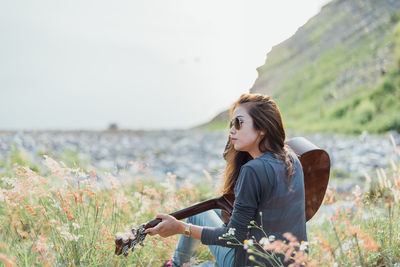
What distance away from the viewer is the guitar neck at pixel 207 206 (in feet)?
7.85

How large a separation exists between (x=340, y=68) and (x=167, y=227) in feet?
67.3

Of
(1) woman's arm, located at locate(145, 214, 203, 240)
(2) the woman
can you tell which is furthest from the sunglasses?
(1) woman's arm, located at locate(145, 214, 203, 240)

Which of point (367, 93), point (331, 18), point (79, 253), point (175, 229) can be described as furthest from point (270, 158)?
point (331, 18)

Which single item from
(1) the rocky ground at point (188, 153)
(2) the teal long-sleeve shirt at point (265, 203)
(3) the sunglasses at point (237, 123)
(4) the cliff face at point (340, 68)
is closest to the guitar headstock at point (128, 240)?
(2) the teal long-sleeve shirt at point (265, 203)

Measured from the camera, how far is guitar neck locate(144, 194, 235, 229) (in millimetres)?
2393

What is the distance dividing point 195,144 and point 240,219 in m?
11.9

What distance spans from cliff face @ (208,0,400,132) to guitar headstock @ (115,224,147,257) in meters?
8.31

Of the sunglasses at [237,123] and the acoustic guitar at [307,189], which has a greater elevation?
the sunglasses at [237,123]

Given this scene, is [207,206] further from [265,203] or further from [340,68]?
[340,68]

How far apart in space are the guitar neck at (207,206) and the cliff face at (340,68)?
7.89 m

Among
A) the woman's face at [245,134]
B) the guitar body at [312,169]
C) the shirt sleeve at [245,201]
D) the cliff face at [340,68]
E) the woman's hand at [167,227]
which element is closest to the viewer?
the shirt sleeve at [245,201]

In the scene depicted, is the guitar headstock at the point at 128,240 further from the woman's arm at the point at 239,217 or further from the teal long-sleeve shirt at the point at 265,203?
the teal long-sleeve shirt at the point at 265,203

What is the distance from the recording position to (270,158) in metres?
2.24

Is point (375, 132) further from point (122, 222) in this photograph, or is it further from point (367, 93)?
point (122, 222)
